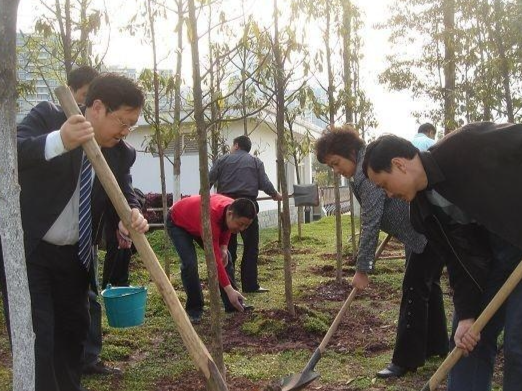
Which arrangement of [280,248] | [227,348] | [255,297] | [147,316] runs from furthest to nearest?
[280,248] < [255,297] < [147,316] < [227,348]

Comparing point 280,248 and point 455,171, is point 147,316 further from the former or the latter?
point 280,248

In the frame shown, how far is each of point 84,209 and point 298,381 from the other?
66.5 inches

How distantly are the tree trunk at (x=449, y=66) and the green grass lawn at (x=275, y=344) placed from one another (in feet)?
11.1

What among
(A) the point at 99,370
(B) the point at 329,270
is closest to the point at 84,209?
(A) the point at 99,370

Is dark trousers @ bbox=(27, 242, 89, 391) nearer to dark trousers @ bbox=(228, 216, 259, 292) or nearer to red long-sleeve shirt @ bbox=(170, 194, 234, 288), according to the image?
red long-sleeve shirt @ bbox=(170, 194, 234, 288)

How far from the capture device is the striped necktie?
307 centimetres

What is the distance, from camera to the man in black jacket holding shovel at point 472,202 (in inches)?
111

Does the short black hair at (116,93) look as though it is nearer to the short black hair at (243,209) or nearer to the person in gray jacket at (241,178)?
the short black hair at (243,209)

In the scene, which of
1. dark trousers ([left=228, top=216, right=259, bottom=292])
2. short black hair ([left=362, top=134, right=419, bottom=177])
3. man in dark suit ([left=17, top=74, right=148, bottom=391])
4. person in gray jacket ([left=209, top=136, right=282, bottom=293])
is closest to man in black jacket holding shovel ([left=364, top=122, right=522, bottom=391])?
short black hair ([left=362, top=134, right=419, bottom=177])

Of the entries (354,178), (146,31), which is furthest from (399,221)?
(146,31)

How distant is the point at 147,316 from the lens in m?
6.20

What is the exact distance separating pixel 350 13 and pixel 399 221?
14.6ft

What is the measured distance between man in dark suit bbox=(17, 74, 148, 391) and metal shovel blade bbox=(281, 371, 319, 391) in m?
1.33

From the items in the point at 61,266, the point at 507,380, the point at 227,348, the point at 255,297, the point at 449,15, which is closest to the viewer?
the point at 507,380
